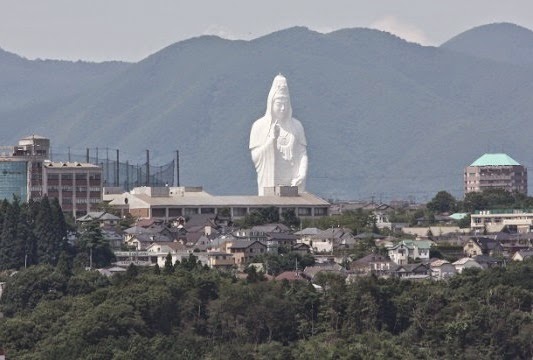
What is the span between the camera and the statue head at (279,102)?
110m

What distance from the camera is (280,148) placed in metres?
110

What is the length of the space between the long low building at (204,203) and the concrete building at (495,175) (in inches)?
1602

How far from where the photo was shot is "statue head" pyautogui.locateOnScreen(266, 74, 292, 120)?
361 ft

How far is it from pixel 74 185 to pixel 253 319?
35.2 m

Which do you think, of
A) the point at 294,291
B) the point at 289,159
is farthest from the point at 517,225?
the point at 294,291

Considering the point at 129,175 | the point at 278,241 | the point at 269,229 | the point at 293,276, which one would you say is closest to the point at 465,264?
the point at 278,241

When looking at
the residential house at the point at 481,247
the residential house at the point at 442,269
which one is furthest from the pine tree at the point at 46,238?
the residential house at the point at 481,247

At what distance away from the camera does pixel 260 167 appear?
365 feet

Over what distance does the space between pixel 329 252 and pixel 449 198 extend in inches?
1226

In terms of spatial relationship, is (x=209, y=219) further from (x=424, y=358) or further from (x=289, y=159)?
(x=424, y=358)

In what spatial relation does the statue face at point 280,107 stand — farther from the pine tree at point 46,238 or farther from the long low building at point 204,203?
the pine tree at point 46,238

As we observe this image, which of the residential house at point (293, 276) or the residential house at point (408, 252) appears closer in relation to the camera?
the residential house at point (293, 276)

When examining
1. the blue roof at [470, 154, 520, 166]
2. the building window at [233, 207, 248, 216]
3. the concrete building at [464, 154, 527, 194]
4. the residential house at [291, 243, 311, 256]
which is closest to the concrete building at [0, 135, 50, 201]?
the building window at [233, 207, 248, 216]

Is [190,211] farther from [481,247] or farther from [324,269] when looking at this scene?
[324,269]
